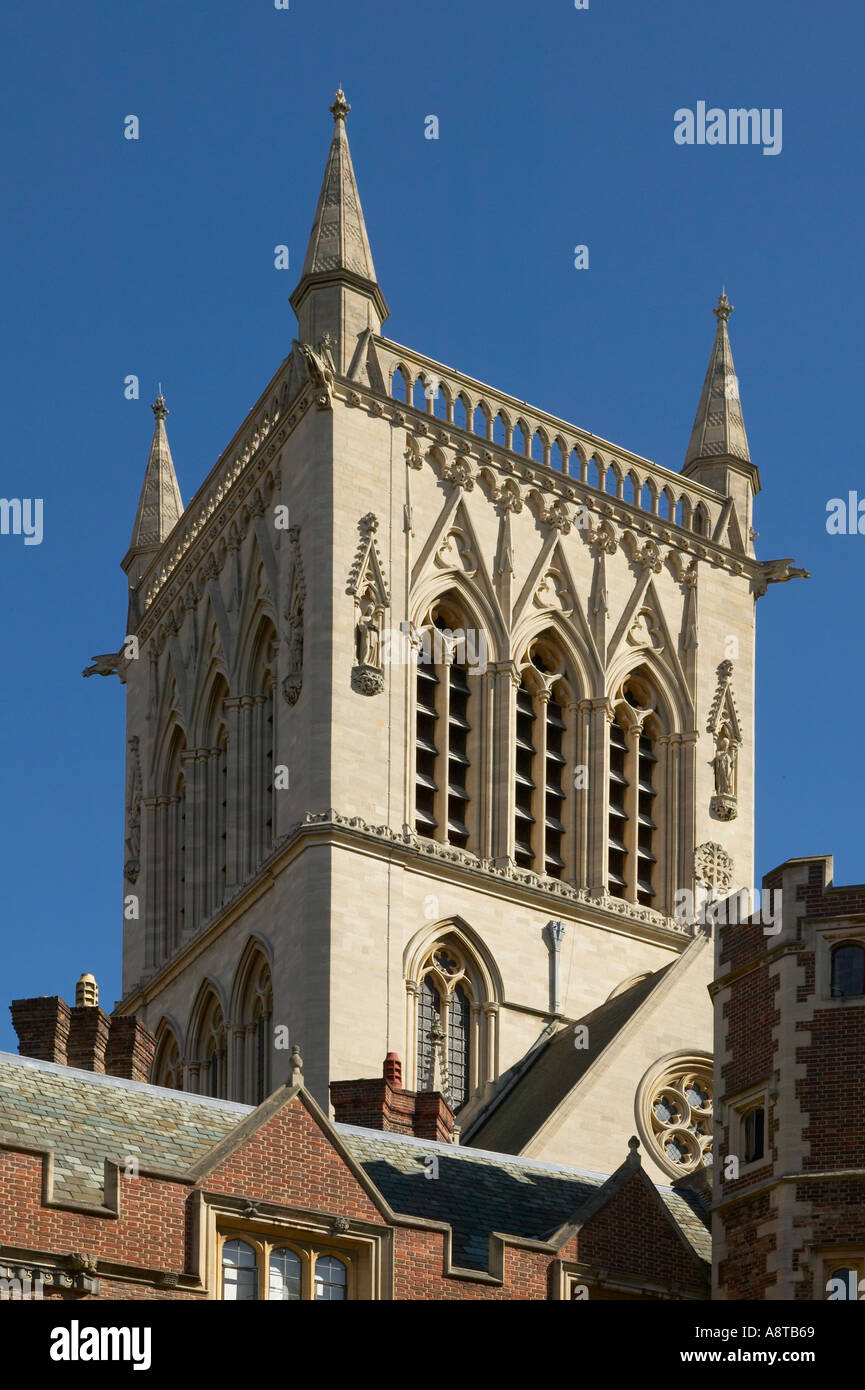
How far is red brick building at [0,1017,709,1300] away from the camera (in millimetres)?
32562

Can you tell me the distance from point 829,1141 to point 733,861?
31553 millimetres

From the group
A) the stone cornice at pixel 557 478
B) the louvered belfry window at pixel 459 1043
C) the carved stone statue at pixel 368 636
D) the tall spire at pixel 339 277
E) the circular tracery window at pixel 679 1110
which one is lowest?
the circular tracery window at pixel 679 1110

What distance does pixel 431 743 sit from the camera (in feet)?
213

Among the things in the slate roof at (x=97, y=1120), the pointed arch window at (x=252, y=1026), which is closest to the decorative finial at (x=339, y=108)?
the pointed arch window at (x=252, y=1026)

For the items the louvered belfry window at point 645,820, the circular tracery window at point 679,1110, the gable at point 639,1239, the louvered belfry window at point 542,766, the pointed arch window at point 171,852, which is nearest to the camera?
the gable at point 639,1239

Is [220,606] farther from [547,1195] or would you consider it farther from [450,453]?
[547,1195]

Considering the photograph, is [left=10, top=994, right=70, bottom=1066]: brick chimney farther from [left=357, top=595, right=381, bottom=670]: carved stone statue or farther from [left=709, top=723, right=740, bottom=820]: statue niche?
[left=709, top=723, right=740, bottom=820]: statue niche

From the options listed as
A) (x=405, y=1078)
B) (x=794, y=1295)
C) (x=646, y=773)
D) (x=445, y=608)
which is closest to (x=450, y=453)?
(x=445, y=608)

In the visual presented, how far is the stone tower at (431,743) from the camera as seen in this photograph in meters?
61.0

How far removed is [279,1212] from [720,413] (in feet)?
139

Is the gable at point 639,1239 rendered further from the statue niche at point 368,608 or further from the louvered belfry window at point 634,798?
the louvered belfry window at point 634,798

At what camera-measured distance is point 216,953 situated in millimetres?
66000

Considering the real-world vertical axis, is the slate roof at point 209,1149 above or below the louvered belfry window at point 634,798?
below

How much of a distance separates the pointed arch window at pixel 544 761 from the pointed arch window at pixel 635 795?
1.01 meters
